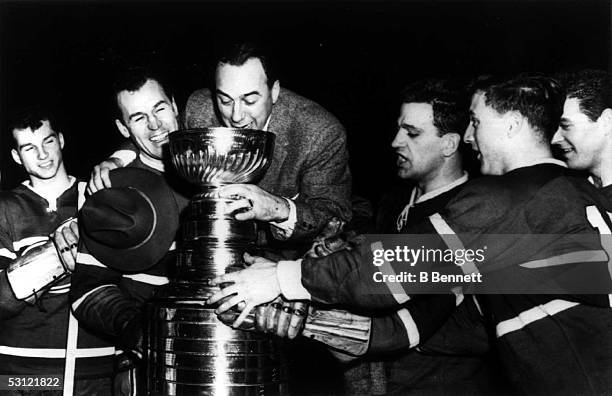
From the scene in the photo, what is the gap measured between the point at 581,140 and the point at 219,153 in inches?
44.9

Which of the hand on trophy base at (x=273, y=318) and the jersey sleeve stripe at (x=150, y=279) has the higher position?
the jersey sleeve stripe at (x=150, y=279)

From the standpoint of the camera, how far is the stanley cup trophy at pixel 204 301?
58.9 inches

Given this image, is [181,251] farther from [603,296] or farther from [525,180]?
[603,296]

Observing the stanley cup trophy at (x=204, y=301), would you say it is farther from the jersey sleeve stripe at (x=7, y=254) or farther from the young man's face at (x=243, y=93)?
the jersey sleeve stripe at (x=7, y=254)

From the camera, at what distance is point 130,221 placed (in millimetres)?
1881

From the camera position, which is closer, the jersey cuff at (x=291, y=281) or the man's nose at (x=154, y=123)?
the jersey cuff at (x=291, y=281)

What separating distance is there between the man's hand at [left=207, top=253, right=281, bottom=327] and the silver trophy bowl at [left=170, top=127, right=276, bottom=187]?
0.21 m

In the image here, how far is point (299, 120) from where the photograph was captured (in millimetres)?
2146

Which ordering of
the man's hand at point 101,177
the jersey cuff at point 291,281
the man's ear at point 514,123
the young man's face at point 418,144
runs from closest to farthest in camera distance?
the jersey cuff at point 291,281, the man's ear at point 514,123, the man's hand at point 101,177, the young man's face at point 418,144

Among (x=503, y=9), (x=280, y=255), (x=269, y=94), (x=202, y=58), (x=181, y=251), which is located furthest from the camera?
(x=202, y=58)

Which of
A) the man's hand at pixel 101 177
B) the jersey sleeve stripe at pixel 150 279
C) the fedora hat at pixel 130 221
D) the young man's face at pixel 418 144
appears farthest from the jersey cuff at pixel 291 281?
the young man's face at pixel 418 144

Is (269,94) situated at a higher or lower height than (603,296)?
higher

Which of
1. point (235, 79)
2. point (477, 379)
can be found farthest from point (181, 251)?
point (477, 379)

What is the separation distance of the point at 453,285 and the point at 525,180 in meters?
0.37
